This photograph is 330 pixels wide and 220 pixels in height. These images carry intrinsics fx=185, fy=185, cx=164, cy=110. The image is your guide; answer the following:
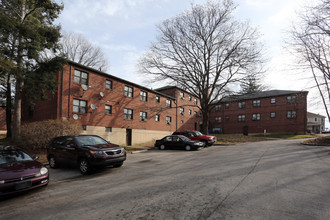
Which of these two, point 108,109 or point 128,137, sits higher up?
point 108,109

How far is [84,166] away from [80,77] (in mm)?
12531

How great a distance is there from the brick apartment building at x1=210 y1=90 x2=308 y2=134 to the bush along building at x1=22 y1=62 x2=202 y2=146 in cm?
1502

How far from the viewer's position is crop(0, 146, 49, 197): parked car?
4840 millimetres

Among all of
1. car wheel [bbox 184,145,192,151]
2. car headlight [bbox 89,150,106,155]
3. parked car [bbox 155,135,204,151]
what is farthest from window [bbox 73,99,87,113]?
car headlight [bbox 89,150,106,155]

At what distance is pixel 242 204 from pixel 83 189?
14.7 feet

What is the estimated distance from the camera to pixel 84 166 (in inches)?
302

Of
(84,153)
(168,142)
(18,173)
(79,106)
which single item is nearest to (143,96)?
(79,106)

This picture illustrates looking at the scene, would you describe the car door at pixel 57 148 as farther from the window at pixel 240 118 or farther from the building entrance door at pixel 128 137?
the window at pixel 240 118

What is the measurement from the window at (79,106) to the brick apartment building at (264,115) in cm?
2407

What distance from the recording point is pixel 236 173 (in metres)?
6.72

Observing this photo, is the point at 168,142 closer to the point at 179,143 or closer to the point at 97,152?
the point at 179,143

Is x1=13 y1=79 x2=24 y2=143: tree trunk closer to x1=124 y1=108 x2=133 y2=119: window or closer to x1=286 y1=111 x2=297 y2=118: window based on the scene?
x1=124 y1=108 x2=133 y2=119: window

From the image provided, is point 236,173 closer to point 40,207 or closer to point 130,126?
point 40,207

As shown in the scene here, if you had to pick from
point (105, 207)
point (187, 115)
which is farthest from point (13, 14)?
point (187, 115)
